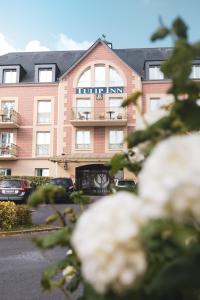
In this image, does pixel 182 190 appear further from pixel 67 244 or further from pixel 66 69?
pixel 66 69

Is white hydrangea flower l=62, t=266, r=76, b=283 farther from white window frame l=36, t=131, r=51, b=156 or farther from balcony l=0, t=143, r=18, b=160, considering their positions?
white window frame l=36, t=131, r=51, b=156

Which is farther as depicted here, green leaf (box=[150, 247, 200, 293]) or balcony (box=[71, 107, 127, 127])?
balcony (box=[71, 107, 127, 127])

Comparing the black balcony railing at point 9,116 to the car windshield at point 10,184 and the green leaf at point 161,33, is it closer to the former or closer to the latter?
the car windshield at point 10,184

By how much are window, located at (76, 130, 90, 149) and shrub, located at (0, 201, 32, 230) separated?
19.4m

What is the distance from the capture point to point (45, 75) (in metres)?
35.4

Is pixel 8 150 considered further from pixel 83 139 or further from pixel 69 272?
pixel 69 272

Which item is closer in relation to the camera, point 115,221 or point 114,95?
point 115,221

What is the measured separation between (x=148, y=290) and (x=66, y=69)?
3664cm

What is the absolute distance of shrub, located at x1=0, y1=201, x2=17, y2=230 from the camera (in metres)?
13.1

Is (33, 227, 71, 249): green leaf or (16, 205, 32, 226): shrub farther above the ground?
(33, 227, 71, 249): green leaf

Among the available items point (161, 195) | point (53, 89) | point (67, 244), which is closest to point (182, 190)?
point (161, 195)

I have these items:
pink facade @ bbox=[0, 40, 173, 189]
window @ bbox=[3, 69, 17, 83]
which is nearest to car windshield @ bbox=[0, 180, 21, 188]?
pink facade @ bbox=[0, 40, 173, 189]

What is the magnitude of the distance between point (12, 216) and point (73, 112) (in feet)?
68.0

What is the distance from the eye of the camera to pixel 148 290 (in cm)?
107
